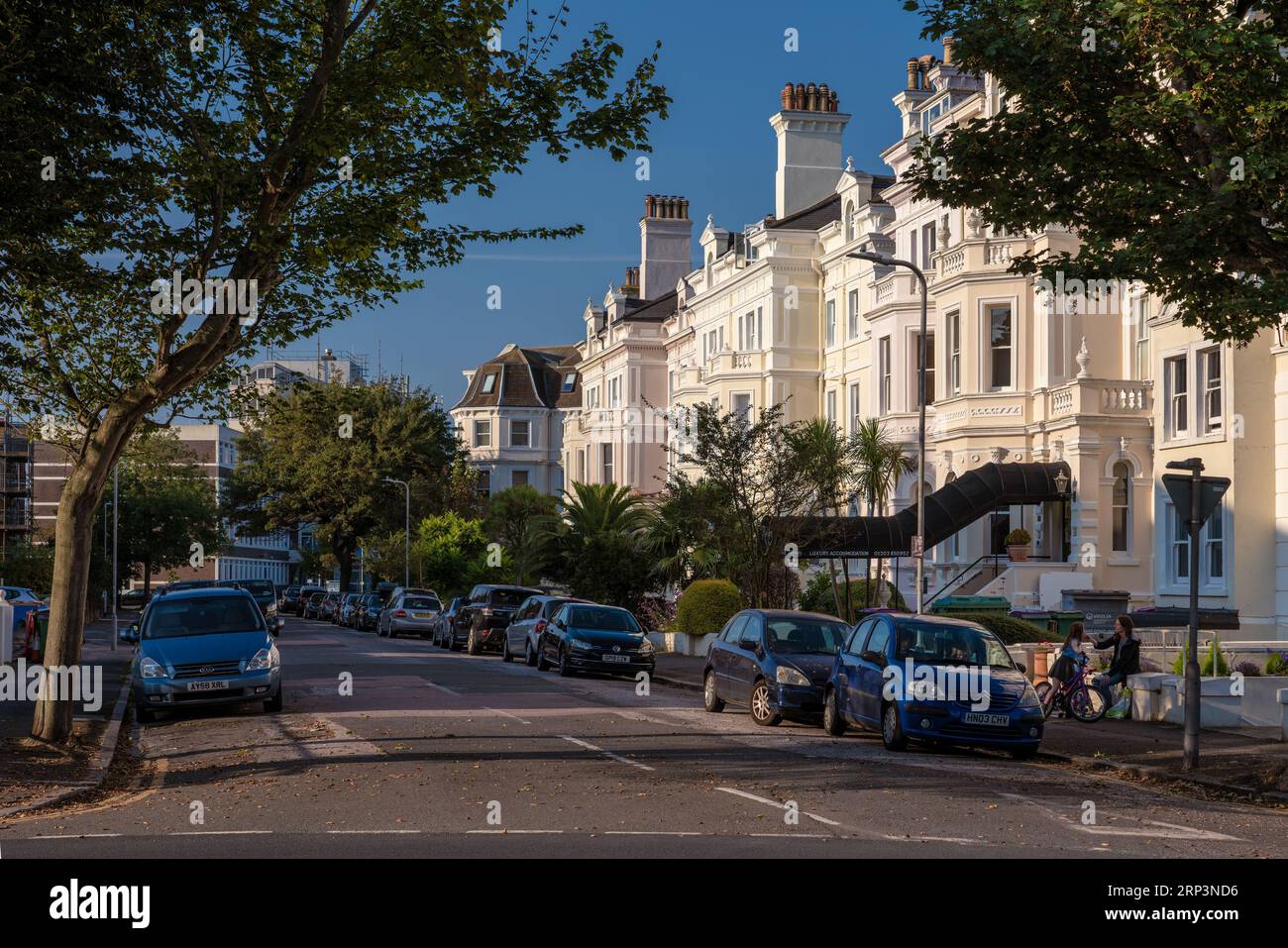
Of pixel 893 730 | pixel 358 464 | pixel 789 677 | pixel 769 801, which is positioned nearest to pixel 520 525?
pixel 358 464

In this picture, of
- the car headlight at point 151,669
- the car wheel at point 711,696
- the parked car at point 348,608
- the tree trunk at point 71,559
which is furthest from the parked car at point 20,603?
the parked car at point 348,608

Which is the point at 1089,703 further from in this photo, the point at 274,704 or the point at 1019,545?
the point at 1019,545

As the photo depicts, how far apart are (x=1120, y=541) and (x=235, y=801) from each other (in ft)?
97.4

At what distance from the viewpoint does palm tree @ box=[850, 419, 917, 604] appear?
40.3 m

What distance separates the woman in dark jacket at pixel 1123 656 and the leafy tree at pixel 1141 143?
714cm

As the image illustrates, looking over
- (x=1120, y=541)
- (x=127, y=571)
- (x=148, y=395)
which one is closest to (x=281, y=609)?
(x=127, y=571)

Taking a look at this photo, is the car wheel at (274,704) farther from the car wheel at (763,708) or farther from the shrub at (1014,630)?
the shrub at (1014,630)

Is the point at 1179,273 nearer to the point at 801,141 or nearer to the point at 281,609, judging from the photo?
the point at 801,141

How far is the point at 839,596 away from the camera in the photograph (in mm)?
39938

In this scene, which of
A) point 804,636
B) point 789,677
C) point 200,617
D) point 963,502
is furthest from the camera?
point 963,502

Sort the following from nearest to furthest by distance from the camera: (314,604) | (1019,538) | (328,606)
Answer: (1019,538)
(328,606)
(314,604)

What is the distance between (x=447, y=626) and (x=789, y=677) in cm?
2592

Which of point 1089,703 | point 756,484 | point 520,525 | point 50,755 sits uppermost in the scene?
point 756,484

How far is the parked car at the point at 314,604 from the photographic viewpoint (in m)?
87.0
